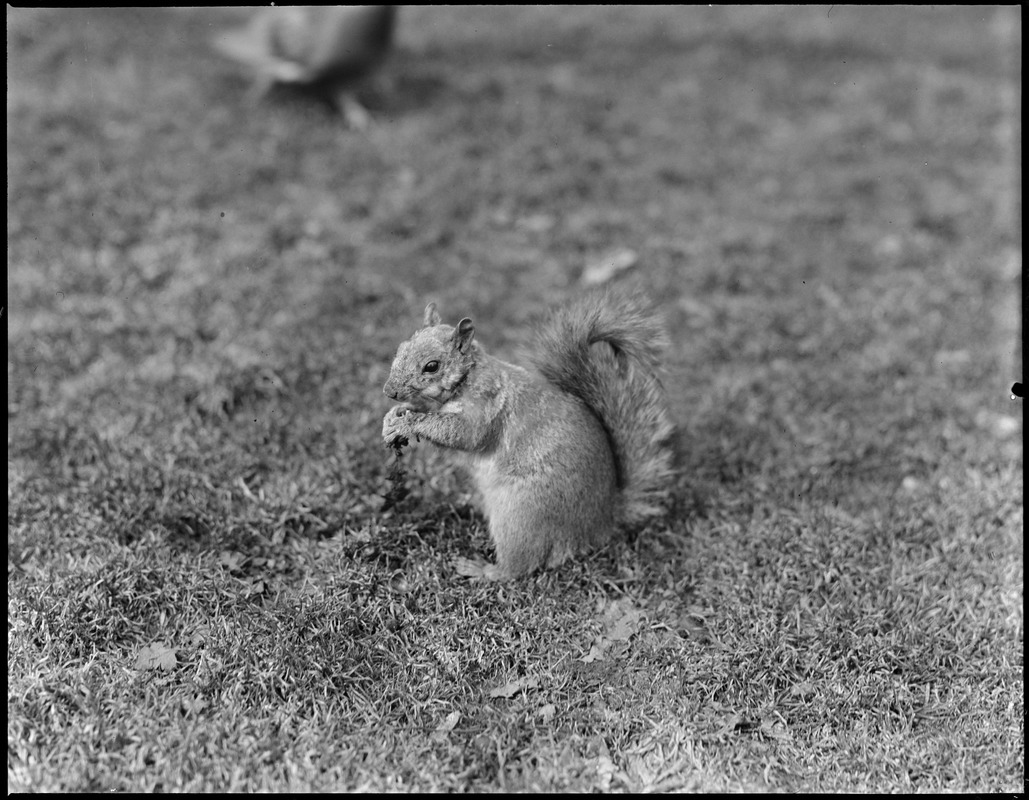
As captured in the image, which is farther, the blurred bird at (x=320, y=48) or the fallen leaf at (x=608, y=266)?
the blurred bird at (x=320, y=48)

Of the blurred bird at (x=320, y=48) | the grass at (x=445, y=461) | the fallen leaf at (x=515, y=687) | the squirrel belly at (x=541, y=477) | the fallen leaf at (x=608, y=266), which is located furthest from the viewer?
the blurred bird at (x=320, y=48)

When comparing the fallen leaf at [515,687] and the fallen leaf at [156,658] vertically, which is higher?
the fallen leaf at [156,658]

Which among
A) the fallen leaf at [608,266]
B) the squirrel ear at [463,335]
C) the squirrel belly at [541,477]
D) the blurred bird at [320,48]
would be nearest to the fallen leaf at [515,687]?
the squirrel belly at [541,477]

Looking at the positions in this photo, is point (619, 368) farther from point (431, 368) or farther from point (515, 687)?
point (515, 687)

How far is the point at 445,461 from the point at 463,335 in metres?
0.92

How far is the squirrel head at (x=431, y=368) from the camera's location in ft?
9.27

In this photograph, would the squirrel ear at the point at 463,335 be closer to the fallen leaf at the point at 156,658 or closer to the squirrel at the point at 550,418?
the squirrel at the point at 550,418

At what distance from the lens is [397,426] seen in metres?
2.91

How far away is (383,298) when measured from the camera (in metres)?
4.70

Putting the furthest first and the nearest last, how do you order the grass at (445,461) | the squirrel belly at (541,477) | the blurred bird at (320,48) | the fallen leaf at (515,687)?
the blurred bird at (320,48)
the squirrel belly at (541,477)
the fallen leaf at (515,687)
the grass at (445,461)

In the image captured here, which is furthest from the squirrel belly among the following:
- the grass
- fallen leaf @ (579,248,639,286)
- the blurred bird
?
the blurred bird

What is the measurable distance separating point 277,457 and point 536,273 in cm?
201

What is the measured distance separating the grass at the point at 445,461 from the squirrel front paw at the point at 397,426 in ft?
1.77

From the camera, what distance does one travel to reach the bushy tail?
3035mm
